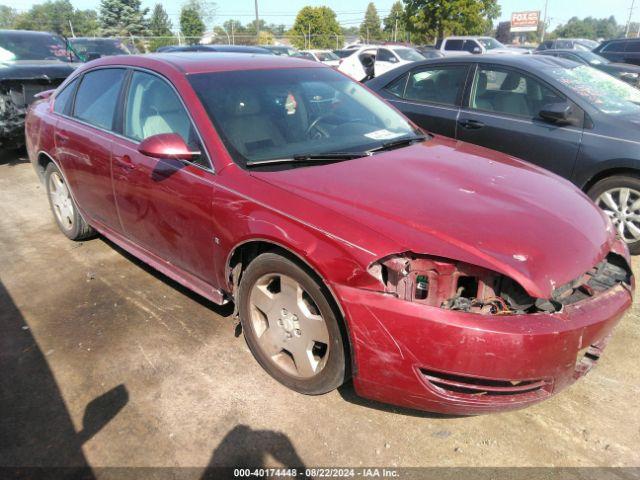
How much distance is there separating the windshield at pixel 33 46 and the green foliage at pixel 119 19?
49186 mm

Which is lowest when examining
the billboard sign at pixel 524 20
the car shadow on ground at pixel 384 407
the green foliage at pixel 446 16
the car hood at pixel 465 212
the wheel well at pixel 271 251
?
the car shadow on ground at pixel 384 407

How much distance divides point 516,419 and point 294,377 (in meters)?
1.13

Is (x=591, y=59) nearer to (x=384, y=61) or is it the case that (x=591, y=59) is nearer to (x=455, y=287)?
(x=384, y=61)

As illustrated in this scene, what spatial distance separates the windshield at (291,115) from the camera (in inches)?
109

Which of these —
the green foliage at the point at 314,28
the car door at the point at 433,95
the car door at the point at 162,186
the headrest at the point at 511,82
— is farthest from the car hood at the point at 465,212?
the green foliage at the point at 314,28

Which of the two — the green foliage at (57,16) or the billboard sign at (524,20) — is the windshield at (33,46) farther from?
the green foliage at (57,16)

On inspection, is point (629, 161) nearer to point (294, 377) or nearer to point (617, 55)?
point (294, 377)

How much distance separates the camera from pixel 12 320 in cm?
333

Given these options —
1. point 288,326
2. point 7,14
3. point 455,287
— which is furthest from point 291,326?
point 7,14

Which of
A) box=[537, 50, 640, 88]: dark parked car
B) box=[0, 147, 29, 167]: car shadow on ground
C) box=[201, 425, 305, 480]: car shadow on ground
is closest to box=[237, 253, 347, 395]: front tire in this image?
box=[201, 425, 305, 480]: car shadow on ground

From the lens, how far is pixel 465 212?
2252 millimetres

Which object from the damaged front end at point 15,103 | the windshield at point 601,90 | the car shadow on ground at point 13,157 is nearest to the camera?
the windshield at point 601,90

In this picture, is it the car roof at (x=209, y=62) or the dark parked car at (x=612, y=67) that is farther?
the dark parked car at (x=612, y=67)

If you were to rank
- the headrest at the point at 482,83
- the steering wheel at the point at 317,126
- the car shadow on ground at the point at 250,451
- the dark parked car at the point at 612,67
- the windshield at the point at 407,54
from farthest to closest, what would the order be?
the windshield at the point at 407,54
the dark parked car at the point at 612,67
the headrest at the point at 482,83
the steering wheel at the point at 317,126
the car shadow on ground at the point at 250,451
